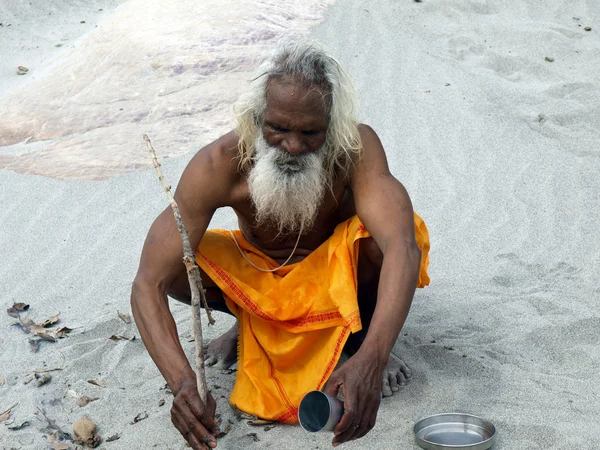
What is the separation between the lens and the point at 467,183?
5402 millimetres

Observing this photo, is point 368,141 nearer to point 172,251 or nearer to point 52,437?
point 172,251

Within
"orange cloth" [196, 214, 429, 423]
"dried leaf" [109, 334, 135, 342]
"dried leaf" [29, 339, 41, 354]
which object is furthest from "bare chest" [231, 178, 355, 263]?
"dried leaf" [29, 339, 41, 354]

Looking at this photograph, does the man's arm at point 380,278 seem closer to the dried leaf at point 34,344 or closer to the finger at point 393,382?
the finger at point 393,382

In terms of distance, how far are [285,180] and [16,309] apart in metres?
1.89

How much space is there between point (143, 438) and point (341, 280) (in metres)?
0.90

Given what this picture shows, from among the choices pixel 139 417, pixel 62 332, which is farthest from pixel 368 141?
pixel 62 332

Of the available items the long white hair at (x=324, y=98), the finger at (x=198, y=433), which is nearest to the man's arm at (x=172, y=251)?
the long white hair at (x=324, y=98)

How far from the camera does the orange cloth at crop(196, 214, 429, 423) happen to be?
3188 millimetres

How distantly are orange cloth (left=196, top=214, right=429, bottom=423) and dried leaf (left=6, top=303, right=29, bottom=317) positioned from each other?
141 centimetres

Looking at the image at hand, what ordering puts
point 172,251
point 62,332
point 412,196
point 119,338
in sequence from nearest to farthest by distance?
point 172,251, point 119,338, point 62,332, point 412,196

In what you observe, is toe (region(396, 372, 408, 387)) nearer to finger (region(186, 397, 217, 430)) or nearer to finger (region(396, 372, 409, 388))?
finger (region(396, 372, 409, 388))

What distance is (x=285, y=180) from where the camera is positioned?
3.16 meters

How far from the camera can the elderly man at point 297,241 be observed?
3.08 metres

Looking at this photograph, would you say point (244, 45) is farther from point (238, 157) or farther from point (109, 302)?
point (238, 157)
